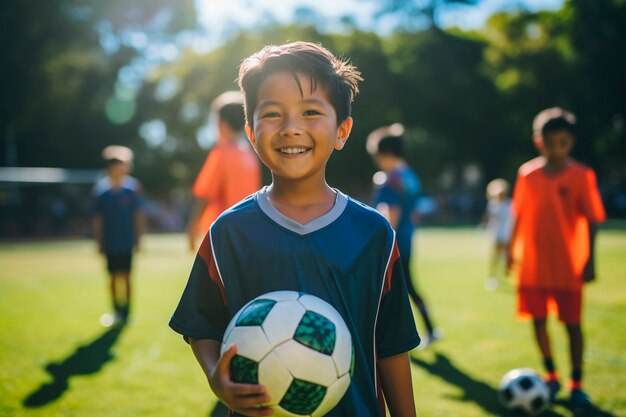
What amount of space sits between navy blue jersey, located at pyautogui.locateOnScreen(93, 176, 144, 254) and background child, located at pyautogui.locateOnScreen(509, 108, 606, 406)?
204 inches

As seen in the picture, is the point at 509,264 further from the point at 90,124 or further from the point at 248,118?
the point at 90,124

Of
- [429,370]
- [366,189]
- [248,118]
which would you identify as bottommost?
[429,370]

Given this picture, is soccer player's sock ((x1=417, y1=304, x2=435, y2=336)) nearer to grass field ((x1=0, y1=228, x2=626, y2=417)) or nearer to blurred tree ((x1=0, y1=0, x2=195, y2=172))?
grass field ((x1=0, y1=228, x2=626, y2=417))

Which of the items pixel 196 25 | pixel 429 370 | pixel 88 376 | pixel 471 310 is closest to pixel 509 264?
pixel 429 370

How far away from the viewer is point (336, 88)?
2.10m

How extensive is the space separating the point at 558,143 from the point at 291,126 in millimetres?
3307

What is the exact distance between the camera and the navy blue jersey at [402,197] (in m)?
5.88

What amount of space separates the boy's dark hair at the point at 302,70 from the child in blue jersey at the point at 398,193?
371cm

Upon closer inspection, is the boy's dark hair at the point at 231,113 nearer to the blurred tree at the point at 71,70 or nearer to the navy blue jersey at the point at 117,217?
the navy blue jersey at the point at 117,217

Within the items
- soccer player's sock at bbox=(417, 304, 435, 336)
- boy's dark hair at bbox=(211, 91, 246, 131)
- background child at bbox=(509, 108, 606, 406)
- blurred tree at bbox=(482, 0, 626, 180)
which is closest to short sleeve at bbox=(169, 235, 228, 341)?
boy's dark hair at bbox=(211, 91, 246, 131)

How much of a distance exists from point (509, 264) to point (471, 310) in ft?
10.3

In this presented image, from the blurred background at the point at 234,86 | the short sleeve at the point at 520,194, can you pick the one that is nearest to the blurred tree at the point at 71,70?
the blurred background at the point at 234,86

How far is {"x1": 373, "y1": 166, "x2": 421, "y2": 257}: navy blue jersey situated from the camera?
588 centimetres

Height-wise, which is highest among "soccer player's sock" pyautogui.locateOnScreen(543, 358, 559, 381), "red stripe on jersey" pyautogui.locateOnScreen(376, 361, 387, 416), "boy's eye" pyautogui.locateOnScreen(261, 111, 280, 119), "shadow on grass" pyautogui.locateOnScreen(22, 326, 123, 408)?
"boy's eye" pyautogui.locateOnScreen(261, 111, 280, 119)
